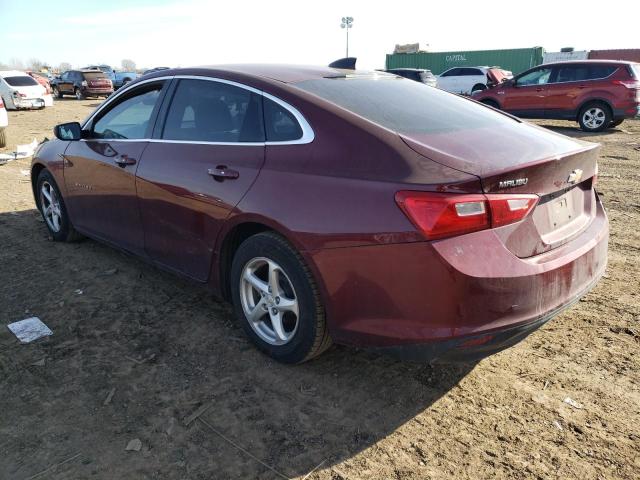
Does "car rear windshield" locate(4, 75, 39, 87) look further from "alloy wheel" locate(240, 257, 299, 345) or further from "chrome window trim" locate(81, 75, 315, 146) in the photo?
"alloy wheel" locate(240, 257, 299, 345)

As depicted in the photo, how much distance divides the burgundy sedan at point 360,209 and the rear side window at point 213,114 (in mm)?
11

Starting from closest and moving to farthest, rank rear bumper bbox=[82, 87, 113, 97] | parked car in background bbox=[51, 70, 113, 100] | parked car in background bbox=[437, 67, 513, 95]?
parked car in background bbox=[437, 67, 513, 95] → parked car in background bbox=[51, 70, 113, 100] → rear bumper bbox=[82, 87, 113, 97]

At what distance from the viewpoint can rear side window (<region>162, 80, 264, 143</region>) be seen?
306cm

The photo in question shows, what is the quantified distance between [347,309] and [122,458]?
48.1 inches

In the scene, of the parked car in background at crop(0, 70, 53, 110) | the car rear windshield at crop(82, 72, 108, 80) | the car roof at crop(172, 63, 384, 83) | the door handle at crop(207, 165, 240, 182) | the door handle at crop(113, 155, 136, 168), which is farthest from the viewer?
the car rear windshield at crop(82, 72, 108, 80)

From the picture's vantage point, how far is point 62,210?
4.90 m

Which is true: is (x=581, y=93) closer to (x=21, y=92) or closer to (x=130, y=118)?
(x=130, y=118)

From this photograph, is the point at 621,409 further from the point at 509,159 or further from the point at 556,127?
the point at 556,127

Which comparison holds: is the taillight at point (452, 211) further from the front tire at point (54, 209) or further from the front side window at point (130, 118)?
the front tire at point (54, 209)

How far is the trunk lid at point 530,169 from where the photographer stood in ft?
7.64

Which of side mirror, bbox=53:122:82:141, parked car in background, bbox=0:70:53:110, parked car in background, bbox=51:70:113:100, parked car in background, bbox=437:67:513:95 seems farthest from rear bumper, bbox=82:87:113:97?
side mirror, bbox=53:122:82:141

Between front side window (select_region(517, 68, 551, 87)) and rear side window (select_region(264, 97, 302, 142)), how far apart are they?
44.0 feet

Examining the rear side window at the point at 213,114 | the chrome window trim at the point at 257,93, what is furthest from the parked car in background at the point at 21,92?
the rear side window at the point at 213,114

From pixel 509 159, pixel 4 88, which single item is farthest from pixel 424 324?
pixel 4 88
